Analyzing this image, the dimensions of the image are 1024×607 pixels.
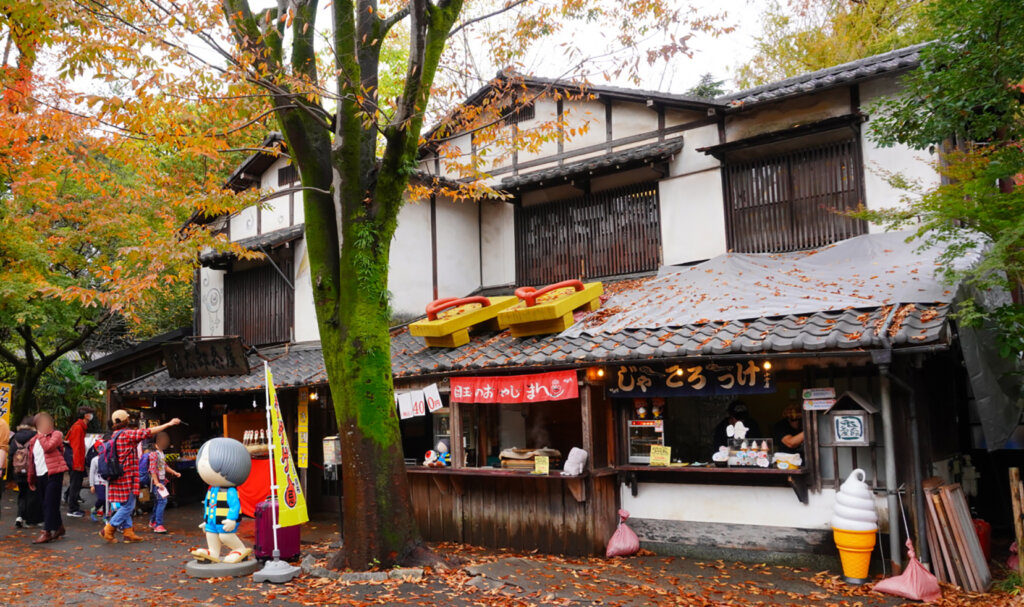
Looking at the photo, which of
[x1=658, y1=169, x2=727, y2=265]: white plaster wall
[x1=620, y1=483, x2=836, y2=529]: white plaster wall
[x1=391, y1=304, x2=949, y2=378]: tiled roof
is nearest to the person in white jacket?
[x1=391, y1=304, x2=949, y2=378]: tiled roof

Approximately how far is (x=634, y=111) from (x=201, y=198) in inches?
337

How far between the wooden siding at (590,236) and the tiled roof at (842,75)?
8.85 feet

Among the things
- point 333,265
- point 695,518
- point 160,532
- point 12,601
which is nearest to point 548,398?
point 695,518

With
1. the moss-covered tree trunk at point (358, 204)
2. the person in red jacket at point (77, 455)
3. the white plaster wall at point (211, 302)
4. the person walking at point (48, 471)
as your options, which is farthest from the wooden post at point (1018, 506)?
the white plaster wall at point (211, 302)

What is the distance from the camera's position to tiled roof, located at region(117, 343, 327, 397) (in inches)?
570

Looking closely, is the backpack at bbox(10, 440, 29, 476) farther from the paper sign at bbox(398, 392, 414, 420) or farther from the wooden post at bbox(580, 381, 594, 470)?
the wooden post at bbox(580, 381, 594, 470)

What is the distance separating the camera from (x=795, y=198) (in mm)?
13047

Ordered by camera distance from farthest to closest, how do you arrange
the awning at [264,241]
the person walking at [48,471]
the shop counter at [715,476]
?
the awning at [264,241]
the person walking at [48,471]
the shop counter at [715,476]

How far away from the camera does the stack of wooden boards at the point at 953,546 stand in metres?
8.18

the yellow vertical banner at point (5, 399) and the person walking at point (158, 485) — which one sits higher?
the yellow vertical banner at point (5, 399)

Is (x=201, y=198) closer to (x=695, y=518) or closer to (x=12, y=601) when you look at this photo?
(x=12, y=601)

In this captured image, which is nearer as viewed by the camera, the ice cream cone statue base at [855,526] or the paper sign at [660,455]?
the ice cream cone statue base at [855,526]

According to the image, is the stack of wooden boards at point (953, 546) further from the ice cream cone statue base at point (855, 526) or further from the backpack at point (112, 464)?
the backpack at point (112, 464)

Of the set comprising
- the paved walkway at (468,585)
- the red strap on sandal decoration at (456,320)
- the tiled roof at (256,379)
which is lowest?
the paved walkway at (468,585)
